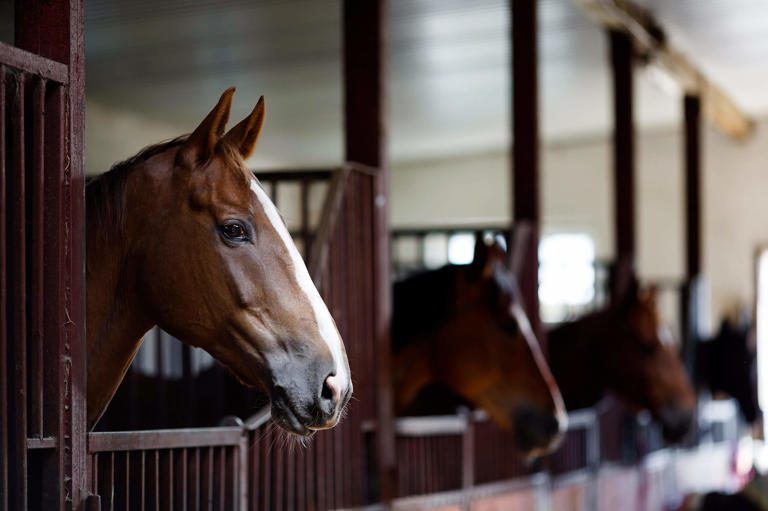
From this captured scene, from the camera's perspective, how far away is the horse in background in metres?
9.68

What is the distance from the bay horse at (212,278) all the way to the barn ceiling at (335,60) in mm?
4572

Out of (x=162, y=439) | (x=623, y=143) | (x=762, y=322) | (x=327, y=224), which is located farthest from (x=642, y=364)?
(x=762, y=322)

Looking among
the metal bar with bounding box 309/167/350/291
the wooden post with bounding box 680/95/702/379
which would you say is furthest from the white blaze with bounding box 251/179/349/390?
the wooden post with bounding box 680/95/702/379

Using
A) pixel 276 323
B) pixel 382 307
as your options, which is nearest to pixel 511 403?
pixel 382 307

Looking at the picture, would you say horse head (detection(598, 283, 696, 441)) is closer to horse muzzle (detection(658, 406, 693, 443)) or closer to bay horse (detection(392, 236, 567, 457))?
horse muzzle (detection(658, 406, 693, 443))

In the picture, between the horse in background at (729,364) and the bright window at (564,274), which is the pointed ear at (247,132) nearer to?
the horse in background at (729,364)

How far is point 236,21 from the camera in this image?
298 inches

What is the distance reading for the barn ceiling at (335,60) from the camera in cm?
766

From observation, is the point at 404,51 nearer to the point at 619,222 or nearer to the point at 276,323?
the point at 619,222

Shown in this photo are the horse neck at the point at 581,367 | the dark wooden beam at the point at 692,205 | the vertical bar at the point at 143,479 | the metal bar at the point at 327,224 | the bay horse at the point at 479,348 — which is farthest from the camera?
the dark wooden beam at the point at 692,205

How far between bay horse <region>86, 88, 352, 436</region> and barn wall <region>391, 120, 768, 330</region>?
11.9 m

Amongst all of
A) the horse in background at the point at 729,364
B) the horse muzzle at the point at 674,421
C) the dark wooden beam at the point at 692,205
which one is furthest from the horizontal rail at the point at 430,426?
the dark wooden beam at the point at 692,205

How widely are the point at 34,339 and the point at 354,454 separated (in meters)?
1.94

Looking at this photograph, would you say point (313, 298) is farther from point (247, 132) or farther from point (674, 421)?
point (674, 421)
